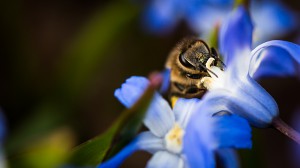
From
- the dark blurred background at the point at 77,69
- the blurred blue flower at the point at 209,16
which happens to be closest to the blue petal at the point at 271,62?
the dark blurred background at the point at 77,69

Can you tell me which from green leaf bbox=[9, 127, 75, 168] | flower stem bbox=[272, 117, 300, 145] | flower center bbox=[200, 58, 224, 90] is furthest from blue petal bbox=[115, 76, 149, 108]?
green leaf bbox=[9, 127, 75, 168]

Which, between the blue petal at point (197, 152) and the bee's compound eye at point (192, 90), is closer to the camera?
the blue petal at point (197, 152)

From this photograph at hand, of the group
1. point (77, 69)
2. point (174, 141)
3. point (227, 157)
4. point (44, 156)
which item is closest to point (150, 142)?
point (174, 141)

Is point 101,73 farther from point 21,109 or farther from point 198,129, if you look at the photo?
point 198,129

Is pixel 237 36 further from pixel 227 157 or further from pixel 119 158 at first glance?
pixel 119 158

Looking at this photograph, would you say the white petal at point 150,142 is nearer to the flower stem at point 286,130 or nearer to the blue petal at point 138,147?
the blue petal at point 138,147

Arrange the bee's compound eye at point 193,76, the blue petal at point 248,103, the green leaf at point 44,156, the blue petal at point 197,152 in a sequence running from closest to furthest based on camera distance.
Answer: the blue petal at point 197,152, the blue petal at point 248,103, the bee's compound eye at point 193,76, the green leaf at point 44,156

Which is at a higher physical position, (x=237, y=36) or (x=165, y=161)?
(x=237, y=36)

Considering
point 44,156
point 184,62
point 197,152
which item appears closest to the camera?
point 197,152

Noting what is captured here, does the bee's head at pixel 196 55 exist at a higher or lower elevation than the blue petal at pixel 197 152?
higher
